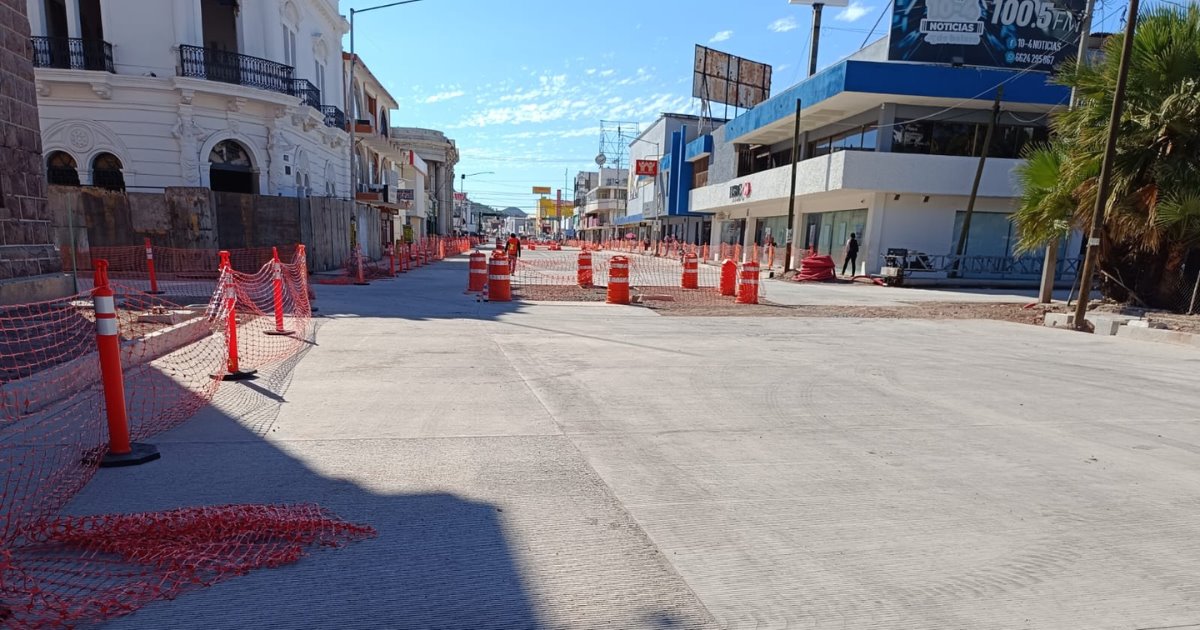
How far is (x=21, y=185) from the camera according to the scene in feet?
28.1

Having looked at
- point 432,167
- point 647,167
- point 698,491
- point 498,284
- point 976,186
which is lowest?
point 698,491

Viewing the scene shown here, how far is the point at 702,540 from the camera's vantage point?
3283 mm

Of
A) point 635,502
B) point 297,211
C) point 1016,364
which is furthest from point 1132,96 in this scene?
point 297,211

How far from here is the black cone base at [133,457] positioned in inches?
157

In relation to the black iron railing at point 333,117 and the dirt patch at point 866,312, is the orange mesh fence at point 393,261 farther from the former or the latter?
the dirt patch at point 866,312

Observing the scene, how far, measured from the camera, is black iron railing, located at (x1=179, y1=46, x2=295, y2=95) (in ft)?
63.9

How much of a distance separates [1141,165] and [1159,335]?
403cm

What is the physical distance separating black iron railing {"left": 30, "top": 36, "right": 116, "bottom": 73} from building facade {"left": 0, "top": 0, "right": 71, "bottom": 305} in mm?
13104

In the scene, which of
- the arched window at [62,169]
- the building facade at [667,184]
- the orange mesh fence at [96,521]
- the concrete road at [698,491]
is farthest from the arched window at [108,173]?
the building facade at [667,184]

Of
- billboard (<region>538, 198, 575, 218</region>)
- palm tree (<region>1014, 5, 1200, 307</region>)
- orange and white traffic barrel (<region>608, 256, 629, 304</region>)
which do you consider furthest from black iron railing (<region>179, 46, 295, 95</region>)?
billboard (<region>538, 198, 575, 218</region>)

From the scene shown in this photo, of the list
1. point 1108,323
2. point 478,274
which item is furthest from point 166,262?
point 1108,323

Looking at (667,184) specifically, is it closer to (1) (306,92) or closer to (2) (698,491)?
(1) (306,92)

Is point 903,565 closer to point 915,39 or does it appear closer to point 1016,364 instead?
point 1016,364

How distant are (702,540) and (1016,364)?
7.38 m
